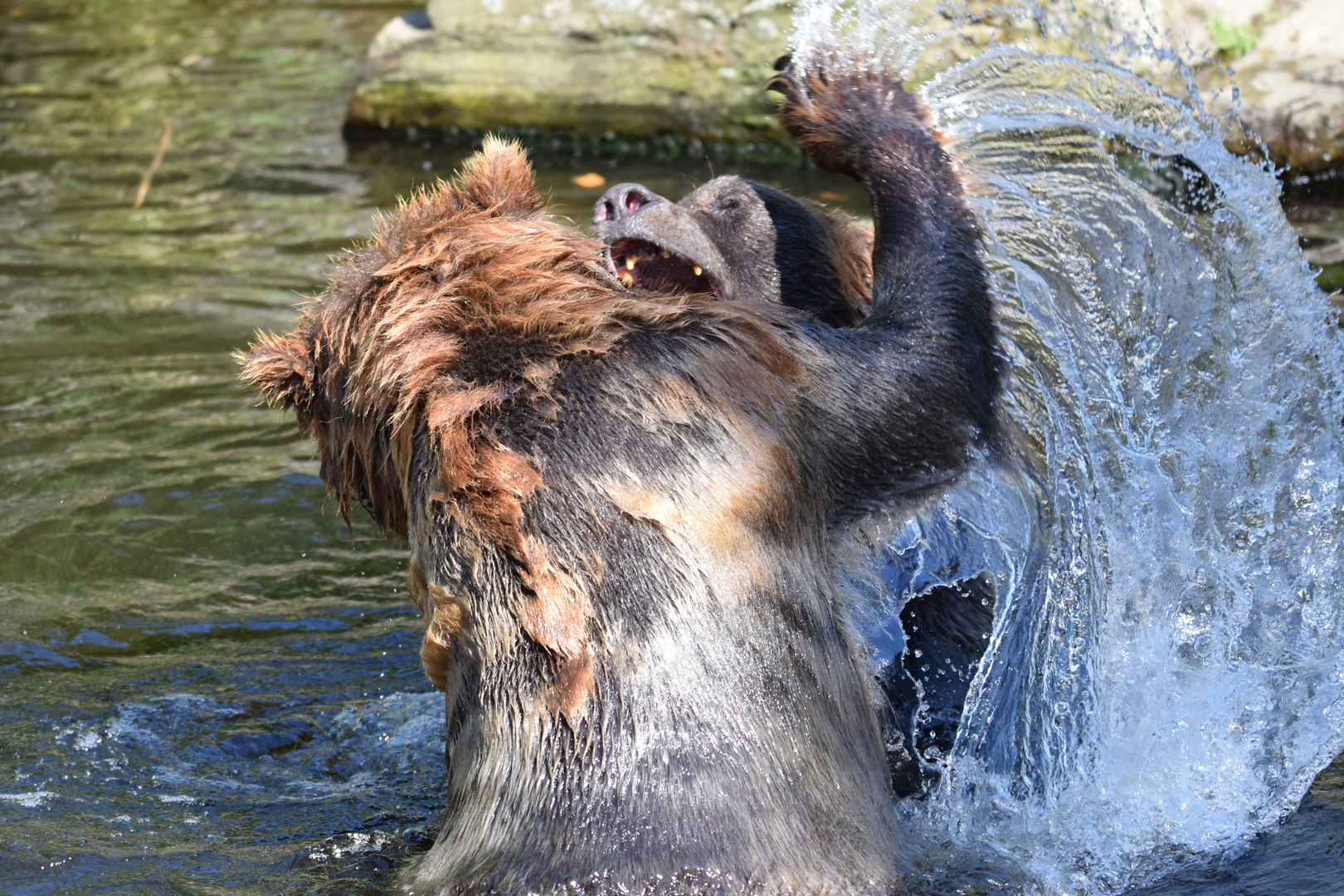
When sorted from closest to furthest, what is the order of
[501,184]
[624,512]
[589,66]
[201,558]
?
[624,512], [501,184], [201,558], [589,66]

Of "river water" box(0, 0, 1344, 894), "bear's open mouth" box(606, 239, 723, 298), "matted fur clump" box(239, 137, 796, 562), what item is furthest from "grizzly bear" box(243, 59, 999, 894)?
"bear's open mouth" box(606, 239, 723, 298)

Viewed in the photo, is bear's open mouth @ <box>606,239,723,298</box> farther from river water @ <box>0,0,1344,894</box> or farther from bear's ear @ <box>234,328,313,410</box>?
bear's ear @ <box>234,328,313,410</box>

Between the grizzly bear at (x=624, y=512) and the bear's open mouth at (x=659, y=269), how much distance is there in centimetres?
74

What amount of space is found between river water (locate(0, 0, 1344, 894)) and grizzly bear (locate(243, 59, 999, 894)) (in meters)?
0.52

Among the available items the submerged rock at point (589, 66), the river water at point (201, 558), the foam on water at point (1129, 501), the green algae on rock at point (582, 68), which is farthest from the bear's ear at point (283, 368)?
the green algae on rock at point (582, 68)

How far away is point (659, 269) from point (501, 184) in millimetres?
970

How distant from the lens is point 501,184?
3.83 metres

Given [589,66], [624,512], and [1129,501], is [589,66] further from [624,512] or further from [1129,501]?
[624,512]

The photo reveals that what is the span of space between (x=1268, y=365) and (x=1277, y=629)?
0.89 m

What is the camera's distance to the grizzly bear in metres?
3.17

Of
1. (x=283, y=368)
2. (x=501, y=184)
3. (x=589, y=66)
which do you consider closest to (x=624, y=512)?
(x=501, y=184)

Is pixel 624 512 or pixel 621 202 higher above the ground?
pixel 621 202

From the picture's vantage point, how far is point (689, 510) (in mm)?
3293

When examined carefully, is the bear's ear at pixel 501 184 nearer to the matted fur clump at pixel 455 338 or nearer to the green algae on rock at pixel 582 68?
the matted fur clump at pixel 455 338
